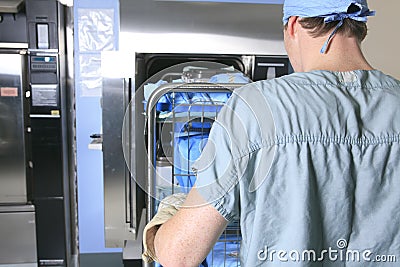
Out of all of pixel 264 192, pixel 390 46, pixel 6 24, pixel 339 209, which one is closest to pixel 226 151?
pixel 264 192

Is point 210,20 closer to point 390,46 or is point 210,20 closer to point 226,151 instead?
point 390,46

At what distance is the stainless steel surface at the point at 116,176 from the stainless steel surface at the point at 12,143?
75.2 inches

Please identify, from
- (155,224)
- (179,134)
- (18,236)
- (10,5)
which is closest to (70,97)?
(10,5)

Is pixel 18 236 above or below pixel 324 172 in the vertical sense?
below

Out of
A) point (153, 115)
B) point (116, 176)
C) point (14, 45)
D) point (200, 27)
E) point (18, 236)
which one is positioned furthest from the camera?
point (18, 236)

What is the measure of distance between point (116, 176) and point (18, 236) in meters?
2.09

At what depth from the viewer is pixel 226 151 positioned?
0.66m

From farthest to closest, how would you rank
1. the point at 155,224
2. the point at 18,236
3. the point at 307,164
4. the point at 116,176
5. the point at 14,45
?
the point at 18,236, the point at 14,45, the point at 116,176, the point at 155,224, the point at 307,164

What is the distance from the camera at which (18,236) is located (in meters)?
2.96

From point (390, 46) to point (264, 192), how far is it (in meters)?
2.08

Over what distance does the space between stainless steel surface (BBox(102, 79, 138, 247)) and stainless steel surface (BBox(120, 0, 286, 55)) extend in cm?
94

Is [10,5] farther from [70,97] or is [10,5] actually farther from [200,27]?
[200,27]

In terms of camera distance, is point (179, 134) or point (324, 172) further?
point (179, 134)

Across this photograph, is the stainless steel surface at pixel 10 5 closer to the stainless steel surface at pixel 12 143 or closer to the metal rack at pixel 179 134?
the stainless steel surface at pixel 12 143
